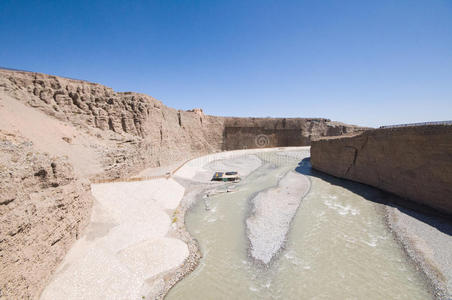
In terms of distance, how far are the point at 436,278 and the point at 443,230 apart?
4.27m

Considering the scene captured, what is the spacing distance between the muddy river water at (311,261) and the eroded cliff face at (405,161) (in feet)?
9.58

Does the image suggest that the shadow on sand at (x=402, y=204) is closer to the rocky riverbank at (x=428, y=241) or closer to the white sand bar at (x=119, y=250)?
the rocky riverbank at (x=428, y=241)

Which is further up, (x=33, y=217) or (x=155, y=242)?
(x=33, y=217)

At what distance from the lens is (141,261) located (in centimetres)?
804

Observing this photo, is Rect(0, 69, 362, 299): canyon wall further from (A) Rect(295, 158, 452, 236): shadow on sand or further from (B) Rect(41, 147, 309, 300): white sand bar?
(A) Rect(295, 158, 452, 236): shadow on sand

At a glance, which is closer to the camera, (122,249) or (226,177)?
(122,249)

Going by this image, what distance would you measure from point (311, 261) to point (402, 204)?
986 cm

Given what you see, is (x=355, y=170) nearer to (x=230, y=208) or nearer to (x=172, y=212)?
(x=230, y=208)

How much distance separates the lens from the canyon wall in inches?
206

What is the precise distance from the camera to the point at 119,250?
27.3 ft

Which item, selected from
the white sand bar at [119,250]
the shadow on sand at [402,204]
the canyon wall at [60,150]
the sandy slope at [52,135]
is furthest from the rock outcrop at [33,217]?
the shadow on sand at [402,204]

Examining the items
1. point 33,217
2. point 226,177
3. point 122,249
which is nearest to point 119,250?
point 122,249

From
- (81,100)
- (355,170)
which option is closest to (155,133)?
(81,100)

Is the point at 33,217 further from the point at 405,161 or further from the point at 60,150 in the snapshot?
the point at 405,161
